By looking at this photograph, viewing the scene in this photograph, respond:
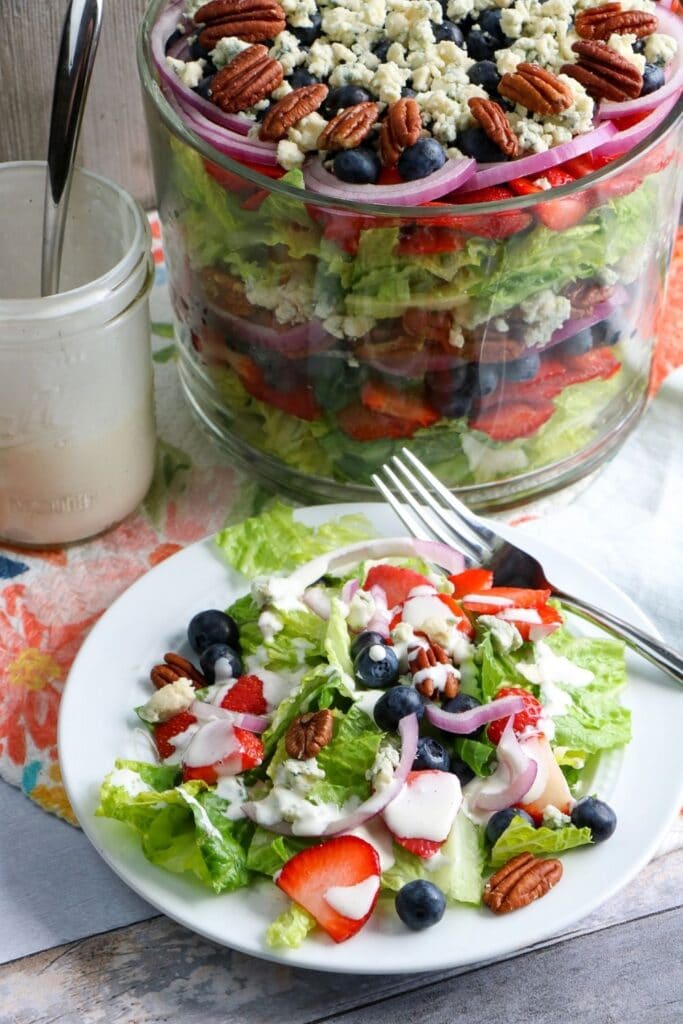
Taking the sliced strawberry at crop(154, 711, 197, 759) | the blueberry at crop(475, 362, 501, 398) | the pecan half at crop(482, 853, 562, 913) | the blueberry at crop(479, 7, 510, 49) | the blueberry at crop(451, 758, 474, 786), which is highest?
the blueberry at crop(479, 7, 510, 49)

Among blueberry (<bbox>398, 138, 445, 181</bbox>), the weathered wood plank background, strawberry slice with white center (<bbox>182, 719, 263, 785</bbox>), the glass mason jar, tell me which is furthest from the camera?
the weathered wood plank background

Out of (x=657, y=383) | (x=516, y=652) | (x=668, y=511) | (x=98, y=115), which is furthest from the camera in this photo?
(x=98, y=115)

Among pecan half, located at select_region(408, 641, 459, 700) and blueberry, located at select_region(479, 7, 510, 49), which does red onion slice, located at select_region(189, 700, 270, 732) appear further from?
blueberry, located at select_region(479, 7, 510, 49)

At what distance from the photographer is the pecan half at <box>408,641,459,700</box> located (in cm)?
135

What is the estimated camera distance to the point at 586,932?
1342 mm

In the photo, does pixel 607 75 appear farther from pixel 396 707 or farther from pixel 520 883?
pixel 520 883

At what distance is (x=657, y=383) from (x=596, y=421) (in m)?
0.22

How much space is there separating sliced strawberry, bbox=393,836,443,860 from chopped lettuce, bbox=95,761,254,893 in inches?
5.8

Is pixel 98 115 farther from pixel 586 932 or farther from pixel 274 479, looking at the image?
pixel 586 932

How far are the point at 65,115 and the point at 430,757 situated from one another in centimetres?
82

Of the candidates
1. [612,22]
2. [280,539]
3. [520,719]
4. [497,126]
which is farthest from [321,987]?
[612,22]

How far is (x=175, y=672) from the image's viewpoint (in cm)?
146

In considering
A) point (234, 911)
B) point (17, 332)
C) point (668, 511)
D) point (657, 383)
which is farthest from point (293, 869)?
point (657, 383)

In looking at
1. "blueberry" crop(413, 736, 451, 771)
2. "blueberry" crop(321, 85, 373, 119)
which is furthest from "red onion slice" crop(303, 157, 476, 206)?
"blueberry" crop(413, 736, 451, 771)
